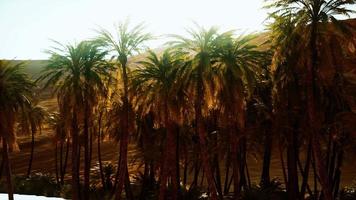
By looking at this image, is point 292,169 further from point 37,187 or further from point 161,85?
point 37,187

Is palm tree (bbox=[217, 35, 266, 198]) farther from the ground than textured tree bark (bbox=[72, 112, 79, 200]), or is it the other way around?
palm tree (bbox=[217, 35, 266, 198])

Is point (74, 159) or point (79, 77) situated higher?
point (79, 77)

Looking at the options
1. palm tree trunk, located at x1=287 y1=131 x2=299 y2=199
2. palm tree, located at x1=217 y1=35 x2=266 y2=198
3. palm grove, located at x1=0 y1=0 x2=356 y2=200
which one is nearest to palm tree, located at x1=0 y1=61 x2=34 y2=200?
palm grove, located at x1=0 y1=0 x2=356 y2=200

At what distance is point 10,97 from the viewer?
126ft

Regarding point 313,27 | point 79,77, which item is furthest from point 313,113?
point 79,77

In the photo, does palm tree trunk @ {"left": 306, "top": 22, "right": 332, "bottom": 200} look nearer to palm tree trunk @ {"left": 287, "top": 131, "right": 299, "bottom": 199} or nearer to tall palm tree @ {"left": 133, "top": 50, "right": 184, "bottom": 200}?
tall palm tree @ {"left": 133, "top": 50, "right": 184, "bottom": 200}

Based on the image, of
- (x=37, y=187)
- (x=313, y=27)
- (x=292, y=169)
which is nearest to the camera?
(x=313, y=27)

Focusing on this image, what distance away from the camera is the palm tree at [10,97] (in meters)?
38.2

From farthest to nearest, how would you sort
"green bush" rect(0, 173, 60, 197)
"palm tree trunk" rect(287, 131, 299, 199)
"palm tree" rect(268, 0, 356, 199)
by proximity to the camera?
"green bush" rect(0, 173, 60, 197), "palm tree trunk" rect(287, 131, 299, 199), "palm tree" rect(268, 0, 356, 199)

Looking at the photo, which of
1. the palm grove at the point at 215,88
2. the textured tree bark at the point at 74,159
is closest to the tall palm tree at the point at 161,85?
the palm grove at the point at 215,88

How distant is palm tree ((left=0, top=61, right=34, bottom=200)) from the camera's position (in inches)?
1506

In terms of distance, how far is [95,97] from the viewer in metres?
38.4

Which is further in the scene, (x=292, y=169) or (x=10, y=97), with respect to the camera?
(x=292, y=169)

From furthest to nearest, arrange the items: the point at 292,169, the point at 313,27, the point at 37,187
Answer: the point at 37,187 → the point at 292,169 → the point at 313,27
